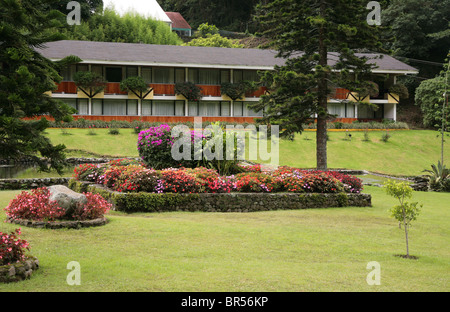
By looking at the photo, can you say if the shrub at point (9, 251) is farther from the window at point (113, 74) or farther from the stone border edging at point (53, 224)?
the window at point (113, 74)

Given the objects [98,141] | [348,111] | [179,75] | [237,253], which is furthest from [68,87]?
[237,253]

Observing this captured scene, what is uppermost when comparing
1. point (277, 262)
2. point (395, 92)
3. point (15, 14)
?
point (395, 92)

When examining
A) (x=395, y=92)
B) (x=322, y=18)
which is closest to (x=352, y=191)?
(x=322, y=18)

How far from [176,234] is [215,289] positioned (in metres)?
3.70

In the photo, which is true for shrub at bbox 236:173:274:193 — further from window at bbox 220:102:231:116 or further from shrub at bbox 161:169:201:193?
window at bbox 220:102:231:116

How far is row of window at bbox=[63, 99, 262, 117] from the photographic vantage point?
38.1m

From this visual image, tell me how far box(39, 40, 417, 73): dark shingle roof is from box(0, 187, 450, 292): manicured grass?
25.7 meters

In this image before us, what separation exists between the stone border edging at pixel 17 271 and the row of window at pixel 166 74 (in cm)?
3263

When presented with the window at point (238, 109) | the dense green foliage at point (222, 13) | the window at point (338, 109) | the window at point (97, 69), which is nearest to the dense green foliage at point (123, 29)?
the window at point (97, 69)

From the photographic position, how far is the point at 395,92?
43344 millimetres

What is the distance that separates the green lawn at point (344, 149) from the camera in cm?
2792

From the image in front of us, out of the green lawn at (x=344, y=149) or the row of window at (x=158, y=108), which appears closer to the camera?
the green lawn at (x=344, y=149)

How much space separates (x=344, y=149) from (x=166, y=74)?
1685cm

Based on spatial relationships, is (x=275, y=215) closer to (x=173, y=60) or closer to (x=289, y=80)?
(x=289, y=80)
